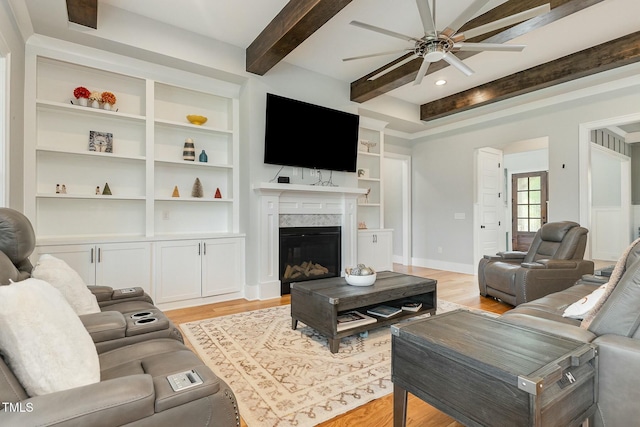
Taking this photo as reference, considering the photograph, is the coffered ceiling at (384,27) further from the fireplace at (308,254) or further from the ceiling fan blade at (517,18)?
the fireplace at (308,254)

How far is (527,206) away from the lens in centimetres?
887

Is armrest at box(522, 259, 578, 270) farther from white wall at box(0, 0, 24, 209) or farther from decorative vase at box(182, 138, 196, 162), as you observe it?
white wall at box(0, 0, 24, 209)

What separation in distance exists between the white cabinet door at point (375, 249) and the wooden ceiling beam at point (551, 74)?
234 cm

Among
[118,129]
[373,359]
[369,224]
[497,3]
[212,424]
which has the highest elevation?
[497,3]

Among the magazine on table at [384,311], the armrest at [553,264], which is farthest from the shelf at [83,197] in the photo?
the armrest at [553,264]

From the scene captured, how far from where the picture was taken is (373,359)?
7.88 feet

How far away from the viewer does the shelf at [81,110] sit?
328 cm

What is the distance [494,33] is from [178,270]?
422cm

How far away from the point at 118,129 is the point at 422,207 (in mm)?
5368

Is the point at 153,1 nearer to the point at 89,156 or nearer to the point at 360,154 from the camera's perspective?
the point at 89,156

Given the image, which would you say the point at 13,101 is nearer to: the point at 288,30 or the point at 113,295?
the point at 113,295

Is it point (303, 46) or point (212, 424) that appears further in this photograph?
point (303, 46)

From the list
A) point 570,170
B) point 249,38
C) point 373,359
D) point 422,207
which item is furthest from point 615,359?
point 422,207

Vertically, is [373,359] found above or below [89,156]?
below
